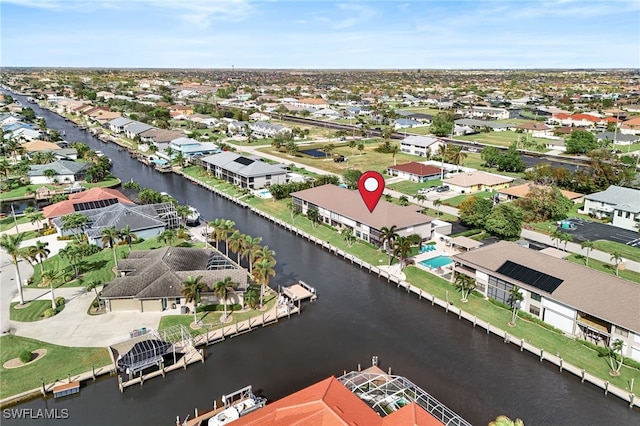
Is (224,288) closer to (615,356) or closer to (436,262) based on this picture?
(436,262)

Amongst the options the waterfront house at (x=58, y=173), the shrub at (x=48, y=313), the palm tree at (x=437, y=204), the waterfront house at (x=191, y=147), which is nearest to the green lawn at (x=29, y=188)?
the waterfront house at (x=58, y=173)

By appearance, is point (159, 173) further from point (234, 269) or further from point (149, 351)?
point (149, 351)

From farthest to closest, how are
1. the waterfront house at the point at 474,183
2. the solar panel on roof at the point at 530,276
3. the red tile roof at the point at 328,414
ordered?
the waterfront house at the point at 474,183, the solar panel on roof at the point at 530,276, the red tile roof at the point at 328,414

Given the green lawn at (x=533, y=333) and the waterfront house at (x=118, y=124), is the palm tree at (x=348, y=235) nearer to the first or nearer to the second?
the green lawn at (x=533, y=333)

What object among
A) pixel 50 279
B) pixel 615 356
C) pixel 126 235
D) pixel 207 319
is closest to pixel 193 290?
pixel 207 319

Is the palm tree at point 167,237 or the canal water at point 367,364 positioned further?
the palm tree at point 167,237

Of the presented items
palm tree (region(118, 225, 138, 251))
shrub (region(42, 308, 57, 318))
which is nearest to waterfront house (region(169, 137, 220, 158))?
palm tree (region(118, 225, 138, 251))
